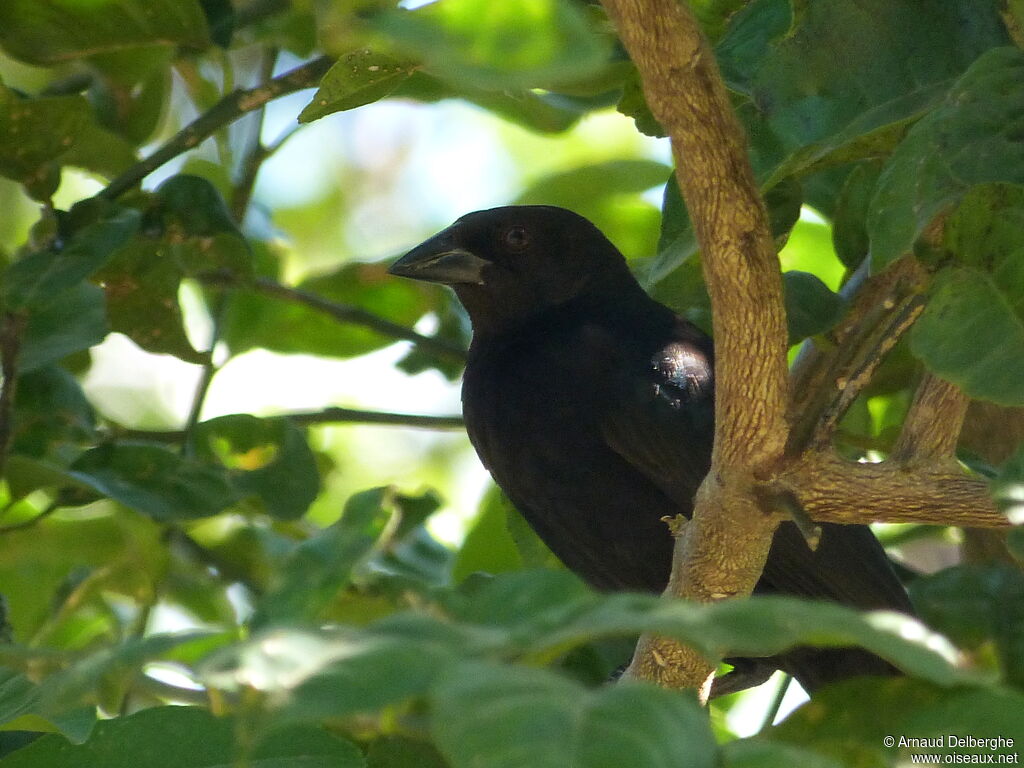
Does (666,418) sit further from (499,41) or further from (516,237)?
(499,41)

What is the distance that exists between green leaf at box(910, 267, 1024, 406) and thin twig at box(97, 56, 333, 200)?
1197mm

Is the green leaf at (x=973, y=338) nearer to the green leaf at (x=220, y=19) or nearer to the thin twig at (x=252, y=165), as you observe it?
the green leaf at (x=220, y=19)

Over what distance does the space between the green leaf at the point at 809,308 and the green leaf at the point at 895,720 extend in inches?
31.5

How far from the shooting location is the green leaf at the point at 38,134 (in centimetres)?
218

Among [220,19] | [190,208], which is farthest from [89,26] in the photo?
[190,208]

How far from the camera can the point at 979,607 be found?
6.48 feet

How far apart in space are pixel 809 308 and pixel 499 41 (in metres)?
1.38

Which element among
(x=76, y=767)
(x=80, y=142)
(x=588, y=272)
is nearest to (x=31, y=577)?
(x=80, y=142)

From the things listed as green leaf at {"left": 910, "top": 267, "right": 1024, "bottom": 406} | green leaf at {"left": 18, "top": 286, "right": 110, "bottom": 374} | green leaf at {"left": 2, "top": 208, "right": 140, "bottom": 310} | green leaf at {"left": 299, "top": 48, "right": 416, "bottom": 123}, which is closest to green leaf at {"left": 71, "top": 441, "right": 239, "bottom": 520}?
green leaf at {"left": 18, "top": 286, "right": 110, "bottom": 374}

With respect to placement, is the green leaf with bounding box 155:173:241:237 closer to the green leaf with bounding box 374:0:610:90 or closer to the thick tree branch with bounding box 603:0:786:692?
the thick tree branch with bounding box 603:0:786:692

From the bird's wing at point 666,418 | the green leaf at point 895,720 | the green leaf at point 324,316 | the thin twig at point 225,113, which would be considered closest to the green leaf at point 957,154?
the green leaf at point 895,720

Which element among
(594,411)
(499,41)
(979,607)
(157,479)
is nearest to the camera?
(499,41)

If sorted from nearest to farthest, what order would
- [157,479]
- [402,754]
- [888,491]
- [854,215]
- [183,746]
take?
[183,746] → [888,491] → [402,754] → [854,215] → [157,479]

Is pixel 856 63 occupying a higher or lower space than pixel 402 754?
higher
